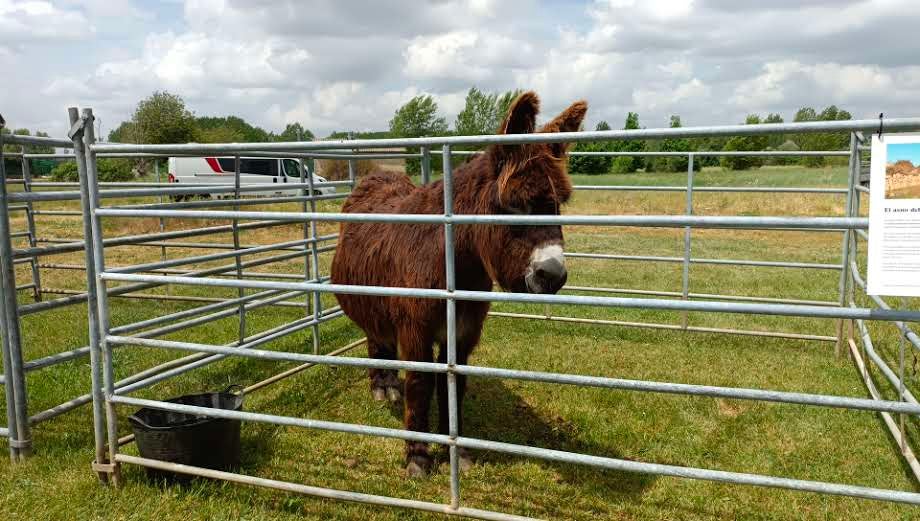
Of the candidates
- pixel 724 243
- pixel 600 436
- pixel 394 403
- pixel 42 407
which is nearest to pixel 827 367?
pixel 600 436

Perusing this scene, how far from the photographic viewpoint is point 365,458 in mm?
3891

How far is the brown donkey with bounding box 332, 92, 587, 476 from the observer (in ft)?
9.78

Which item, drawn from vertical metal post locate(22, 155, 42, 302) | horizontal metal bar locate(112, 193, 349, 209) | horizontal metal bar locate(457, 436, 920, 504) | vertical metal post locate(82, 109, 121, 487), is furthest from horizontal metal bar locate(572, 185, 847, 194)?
vertical metal post locate(22, 155, 42, 302)

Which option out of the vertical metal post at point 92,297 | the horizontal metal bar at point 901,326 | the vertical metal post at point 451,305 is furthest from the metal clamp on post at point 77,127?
the horizontal metal bar at point 901,326

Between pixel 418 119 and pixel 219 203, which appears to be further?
pixel 418 119

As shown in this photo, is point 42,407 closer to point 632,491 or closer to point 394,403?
point 394,403

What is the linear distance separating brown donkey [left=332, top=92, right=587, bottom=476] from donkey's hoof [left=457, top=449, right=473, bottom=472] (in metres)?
0.01

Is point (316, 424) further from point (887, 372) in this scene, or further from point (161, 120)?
point (161, 120)

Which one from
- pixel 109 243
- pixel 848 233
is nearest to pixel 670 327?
pixel 848 233

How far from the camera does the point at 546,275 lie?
2.80 meters

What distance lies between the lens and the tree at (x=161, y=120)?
34938 mm

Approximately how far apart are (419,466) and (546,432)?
1.11 m

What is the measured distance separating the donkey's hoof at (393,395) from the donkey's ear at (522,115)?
2674 millimetres

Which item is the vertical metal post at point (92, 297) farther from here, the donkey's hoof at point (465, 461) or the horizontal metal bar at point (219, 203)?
the donkey's hoof at point (465, 461)
